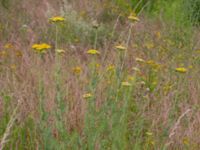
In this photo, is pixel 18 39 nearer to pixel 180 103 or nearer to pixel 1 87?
pixel 1 87

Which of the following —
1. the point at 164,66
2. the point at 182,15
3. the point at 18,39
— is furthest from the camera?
the point at 182,15

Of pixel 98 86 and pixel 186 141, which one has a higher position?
pixel 98 86

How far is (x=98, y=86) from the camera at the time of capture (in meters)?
3.05

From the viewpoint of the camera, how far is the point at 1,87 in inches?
122

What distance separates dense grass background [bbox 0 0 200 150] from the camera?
2.28m

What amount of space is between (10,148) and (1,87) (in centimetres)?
71

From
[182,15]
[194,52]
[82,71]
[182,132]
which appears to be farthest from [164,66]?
[182,15]

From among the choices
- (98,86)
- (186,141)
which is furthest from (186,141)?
(98,86)

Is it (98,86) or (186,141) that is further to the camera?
(98,86)

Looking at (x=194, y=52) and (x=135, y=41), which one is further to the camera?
(x=135, y=41)

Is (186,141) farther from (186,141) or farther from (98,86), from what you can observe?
(98,86)

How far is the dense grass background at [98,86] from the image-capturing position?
2.28 m

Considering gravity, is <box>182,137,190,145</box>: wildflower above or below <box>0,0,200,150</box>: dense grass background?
below

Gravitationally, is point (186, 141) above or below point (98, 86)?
below
